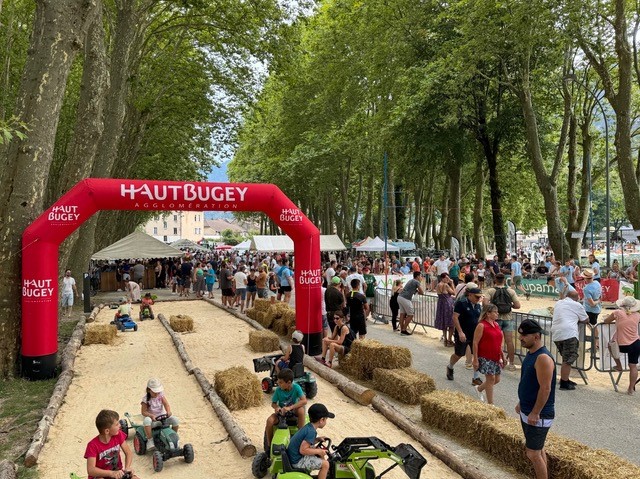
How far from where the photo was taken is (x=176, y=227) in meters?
137

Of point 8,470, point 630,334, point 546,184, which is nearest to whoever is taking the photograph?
point 8,470

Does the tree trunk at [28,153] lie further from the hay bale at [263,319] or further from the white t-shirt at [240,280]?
the white t-shirt at [240,280]

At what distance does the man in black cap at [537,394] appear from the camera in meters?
5.09

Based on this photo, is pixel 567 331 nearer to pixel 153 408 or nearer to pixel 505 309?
pixel 505 309

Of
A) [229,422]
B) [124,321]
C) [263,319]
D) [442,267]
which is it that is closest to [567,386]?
[229,422]

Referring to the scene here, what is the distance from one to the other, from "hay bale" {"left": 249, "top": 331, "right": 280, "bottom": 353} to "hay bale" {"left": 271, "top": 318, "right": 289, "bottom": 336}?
5.33 ft

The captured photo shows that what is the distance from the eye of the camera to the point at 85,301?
20.7 m

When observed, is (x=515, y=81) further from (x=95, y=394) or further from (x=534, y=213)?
(x=534, y=213)

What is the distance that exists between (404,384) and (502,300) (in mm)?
2868

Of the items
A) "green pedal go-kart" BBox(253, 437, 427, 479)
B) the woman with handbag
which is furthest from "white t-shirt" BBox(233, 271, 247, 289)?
"green pedal go-kart" BBox(253, 437, 427, 479)

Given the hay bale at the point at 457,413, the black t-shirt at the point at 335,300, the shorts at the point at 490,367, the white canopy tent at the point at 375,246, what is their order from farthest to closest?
the white canopy tent at the point at 375,246, the black t-shirt at the point at 335,300, the shorts at the point at 490,367, the hay bale at the point at 457,413

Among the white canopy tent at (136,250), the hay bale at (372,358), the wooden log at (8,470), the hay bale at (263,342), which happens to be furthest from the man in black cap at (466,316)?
the white canopy tent at (136,250)

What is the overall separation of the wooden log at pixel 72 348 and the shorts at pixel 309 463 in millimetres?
7415

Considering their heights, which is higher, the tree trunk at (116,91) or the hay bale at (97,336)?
the tree trunk at (116,91)
